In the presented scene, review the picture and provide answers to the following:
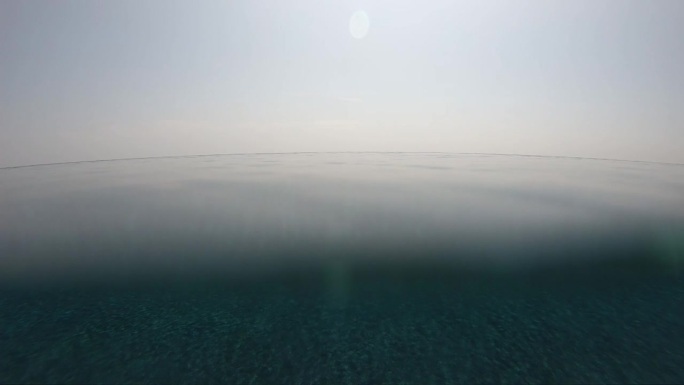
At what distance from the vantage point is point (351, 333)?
19750mm

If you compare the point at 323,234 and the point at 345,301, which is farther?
the point at 323,234

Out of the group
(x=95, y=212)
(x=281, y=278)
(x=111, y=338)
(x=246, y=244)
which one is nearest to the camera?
(x=111, y=338)

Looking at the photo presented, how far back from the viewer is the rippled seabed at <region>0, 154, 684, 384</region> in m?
16.6

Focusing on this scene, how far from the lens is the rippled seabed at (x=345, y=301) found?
16.6 meters

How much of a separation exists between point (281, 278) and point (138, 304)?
11.5 meters

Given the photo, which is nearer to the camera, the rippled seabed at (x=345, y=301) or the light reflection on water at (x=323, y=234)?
the rippled seabed at (x=345, y=301)

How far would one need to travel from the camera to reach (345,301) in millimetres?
23891

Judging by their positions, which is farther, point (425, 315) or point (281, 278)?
point (281, 278)

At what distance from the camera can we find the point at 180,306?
2298cm

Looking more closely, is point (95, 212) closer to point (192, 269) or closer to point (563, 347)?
point (192, 269)

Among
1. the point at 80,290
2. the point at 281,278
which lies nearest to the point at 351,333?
the point at 281,278

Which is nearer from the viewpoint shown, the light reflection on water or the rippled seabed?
the rippled seabed

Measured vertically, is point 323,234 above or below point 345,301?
above

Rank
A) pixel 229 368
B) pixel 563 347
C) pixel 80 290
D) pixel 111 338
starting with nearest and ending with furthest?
pixel 229 368
pixel 563 347
pixel 111 338
pixel 80 290
